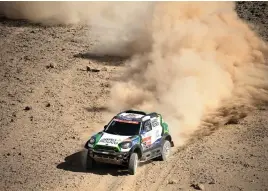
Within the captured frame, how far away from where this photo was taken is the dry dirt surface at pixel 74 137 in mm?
13570

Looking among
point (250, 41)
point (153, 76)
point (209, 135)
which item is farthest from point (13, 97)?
point (250, 41)

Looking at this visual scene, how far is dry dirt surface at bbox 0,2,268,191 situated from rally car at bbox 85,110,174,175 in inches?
14.8

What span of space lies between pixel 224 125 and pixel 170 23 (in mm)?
7036

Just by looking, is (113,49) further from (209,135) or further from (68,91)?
(209,135)

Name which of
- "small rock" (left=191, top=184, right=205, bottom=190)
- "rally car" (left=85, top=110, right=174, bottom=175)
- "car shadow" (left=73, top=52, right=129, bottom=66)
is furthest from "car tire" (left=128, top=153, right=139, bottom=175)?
"car shadow" (left=73, top=52, right=129, bottom=66)

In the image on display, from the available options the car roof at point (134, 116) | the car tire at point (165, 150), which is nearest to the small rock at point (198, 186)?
the car tire at point (165, 150)

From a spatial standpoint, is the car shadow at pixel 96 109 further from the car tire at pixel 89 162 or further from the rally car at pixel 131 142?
the car tire at pixel 89 162

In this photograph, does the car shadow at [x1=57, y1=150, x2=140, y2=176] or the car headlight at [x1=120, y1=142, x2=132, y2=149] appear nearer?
the car headlight at [x1=120, y1=142, x2=132, y2=149]

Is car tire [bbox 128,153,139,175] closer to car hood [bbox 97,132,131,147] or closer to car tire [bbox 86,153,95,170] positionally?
car hood [bbox 97,132,131,147]

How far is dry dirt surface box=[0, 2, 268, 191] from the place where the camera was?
13.6 m

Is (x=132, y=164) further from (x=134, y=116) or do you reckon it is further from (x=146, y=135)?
(x=134, y=116)

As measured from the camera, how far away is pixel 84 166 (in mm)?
14031

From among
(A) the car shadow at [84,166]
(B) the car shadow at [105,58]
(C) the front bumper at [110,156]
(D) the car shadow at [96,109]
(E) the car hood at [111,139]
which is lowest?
(A) the car shadow at [84,166]

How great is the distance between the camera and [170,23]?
75.2 ft
